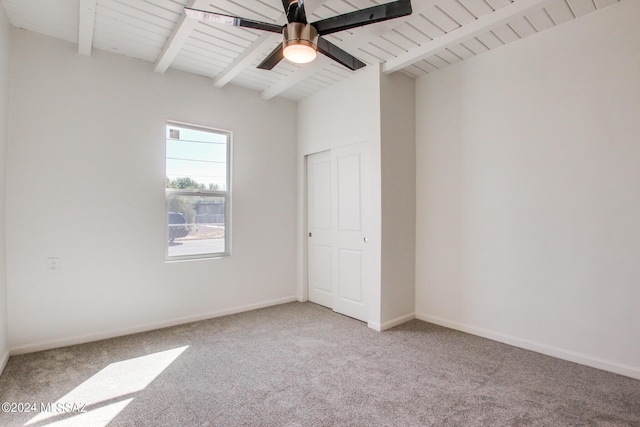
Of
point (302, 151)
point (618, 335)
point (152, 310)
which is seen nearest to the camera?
point (618, 335)

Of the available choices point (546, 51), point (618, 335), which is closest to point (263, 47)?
point (546, 51)

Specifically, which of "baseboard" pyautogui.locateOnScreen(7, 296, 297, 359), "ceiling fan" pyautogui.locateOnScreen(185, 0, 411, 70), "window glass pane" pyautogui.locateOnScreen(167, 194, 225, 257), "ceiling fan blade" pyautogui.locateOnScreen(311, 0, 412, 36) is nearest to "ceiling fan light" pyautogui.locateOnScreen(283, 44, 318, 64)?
"ceiling fan" pyautogui.locateOnScreen(185, 0, 411, 70)

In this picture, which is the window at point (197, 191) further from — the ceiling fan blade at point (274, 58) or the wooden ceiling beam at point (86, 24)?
the ceiling fan blade at point (274, 58)

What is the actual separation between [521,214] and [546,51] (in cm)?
145

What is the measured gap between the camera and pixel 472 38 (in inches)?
115

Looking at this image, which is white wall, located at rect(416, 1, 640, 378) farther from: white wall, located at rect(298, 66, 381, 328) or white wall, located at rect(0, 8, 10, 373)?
white wall, located at rect(0, 8, 10, 373)

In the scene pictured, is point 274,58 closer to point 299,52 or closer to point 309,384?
point 299,52

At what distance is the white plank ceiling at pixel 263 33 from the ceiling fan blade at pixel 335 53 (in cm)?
36

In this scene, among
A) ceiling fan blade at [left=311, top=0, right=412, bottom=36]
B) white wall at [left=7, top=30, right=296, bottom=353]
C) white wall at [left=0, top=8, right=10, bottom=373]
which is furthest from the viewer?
white wall at [left=7, top=30, right=296, bottom=353]

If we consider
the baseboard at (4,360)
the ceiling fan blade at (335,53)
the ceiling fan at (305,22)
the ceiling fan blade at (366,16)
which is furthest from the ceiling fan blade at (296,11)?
the baseboard at (4,360)

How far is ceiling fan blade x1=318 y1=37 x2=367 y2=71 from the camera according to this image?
2.34 m

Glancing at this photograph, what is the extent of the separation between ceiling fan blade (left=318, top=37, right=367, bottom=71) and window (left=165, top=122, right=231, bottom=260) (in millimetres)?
2011

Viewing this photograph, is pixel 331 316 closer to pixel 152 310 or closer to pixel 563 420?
pixel 152 310

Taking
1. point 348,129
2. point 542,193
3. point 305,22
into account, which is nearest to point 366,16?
point 305,22
